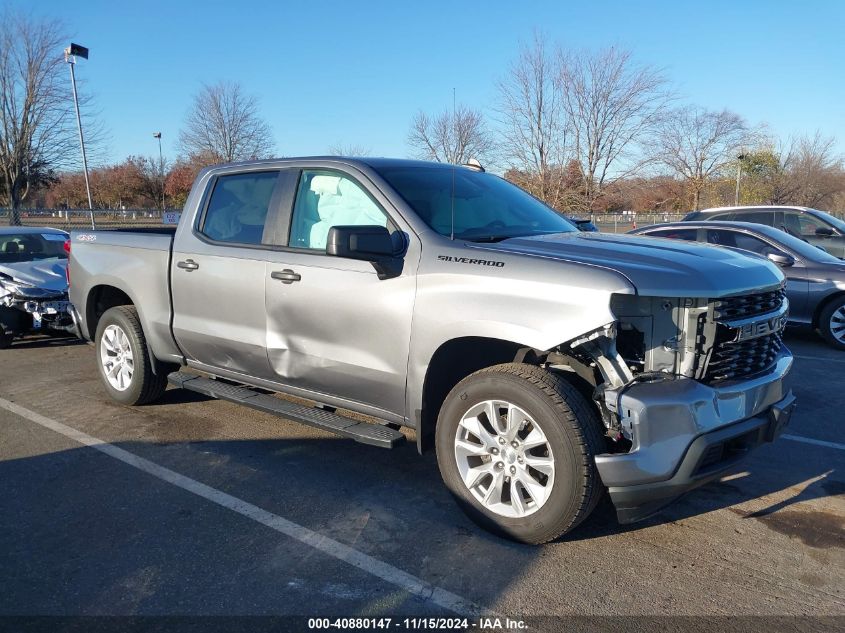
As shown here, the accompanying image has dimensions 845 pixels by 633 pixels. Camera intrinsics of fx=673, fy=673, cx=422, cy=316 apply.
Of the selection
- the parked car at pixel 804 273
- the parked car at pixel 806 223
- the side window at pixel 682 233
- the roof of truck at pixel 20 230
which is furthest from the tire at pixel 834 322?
the roof of truck at pixel 20 230

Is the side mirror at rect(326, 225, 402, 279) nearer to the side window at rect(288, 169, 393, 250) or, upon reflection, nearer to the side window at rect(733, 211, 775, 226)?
the side window at rect(288, 169, 393, 250)

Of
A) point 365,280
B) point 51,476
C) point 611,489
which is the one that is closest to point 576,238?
point 365,280

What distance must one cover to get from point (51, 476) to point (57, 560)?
118 cm

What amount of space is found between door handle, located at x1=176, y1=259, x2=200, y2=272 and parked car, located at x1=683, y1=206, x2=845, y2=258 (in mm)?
8577

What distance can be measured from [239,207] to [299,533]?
246 centimetres

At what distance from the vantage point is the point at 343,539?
3453 mm

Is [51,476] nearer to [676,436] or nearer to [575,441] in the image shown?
[575,441]

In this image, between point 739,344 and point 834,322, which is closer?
point 739,344

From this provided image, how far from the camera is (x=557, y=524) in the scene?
318cm

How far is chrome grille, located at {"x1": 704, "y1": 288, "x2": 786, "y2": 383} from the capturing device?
3.19m

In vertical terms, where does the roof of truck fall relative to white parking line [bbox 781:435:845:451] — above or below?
above

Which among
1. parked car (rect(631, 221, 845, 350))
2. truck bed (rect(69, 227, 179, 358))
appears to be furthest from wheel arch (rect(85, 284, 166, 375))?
parked car (rect(631, 221, 845, 350))

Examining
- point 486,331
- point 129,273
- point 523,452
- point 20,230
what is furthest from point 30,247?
point 523,452

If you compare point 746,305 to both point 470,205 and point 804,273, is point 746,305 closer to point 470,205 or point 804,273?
point 470,205
